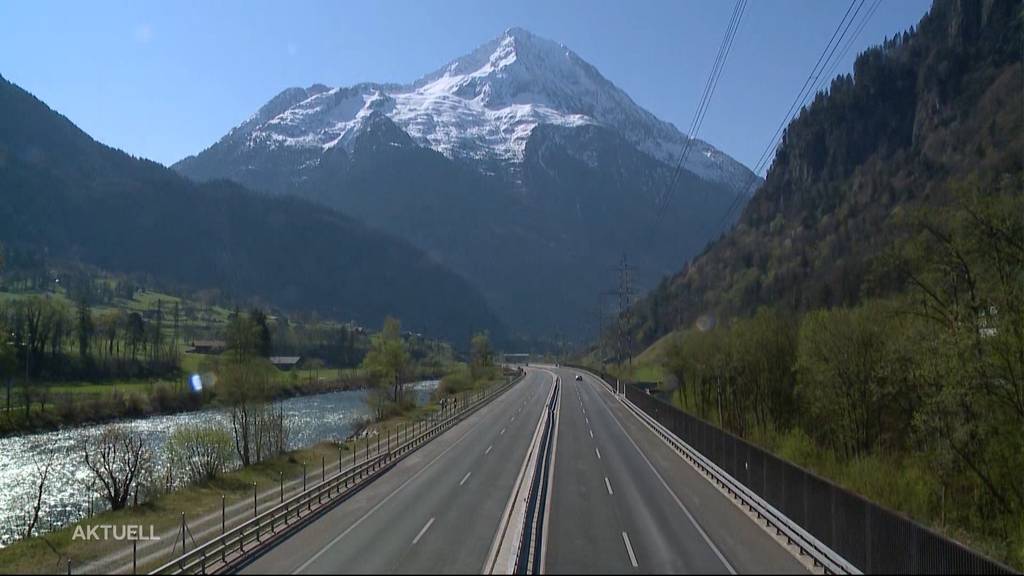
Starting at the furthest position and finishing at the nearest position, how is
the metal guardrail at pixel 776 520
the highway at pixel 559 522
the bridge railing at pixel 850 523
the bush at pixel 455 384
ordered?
the bush at pixel 455 384 → the highway at pixel 559 522 → the metal guardrail at pixel 776 520 → the bridge railing at pixel 850 523

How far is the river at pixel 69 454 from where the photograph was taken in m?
38.5

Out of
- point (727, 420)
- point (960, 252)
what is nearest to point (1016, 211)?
point (960, 252)

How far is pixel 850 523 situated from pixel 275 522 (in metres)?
16.5

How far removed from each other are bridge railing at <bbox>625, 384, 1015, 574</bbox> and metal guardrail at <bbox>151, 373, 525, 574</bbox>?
14.6 m

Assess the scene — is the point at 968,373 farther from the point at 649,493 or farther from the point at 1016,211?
the point at 649,493

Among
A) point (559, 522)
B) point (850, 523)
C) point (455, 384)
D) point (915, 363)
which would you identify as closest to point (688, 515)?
point (559, 522)

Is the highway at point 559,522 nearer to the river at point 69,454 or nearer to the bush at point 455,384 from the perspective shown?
the river at point 69,454

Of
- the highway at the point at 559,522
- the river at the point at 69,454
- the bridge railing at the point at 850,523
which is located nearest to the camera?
the bridge railing at the point at 850,523

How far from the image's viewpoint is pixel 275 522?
2352 cm

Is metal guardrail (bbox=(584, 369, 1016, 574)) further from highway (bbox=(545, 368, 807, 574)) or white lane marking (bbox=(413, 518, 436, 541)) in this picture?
white lane marking (bbox=(413, 518, 436, 541))

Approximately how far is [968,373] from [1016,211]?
5.95 m

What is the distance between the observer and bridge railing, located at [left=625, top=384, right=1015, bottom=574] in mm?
13055

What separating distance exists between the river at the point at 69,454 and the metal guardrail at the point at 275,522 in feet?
46.4

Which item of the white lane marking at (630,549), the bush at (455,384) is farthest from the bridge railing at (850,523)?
the bush at (455,384)
